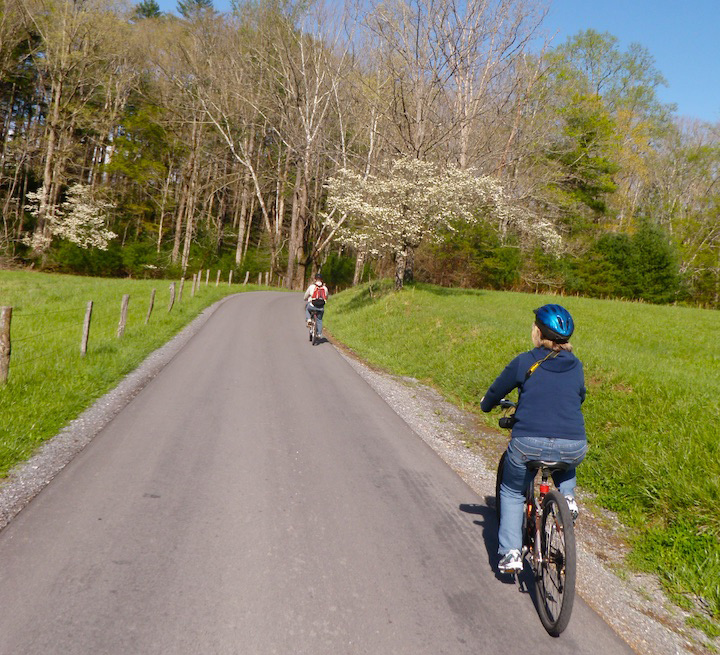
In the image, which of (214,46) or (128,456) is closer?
(128,456)

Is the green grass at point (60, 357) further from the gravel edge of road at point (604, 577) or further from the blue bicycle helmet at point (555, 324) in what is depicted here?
the blue bicycle helmet at point (555, 324)

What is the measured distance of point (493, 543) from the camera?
4207 mm

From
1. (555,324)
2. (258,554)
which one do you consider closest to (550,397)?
(555,324)

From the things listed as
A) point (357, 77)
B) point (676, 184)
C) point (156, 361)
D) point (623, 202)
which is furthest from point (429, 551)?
point (676, 184)

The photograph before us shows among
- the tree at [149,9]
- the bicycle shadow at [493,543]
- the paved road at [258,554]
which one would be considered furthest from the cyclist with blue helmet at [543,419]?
the tree at [149,9]

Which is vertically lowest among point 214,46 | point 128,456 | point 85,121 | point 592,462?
point 128,456

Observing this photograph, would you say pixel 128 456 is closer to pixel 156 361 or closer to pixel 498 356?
pixel 156 361

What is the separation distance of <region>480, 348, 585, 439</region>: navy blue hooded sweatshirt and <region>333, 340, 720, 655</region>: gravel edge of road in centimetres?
132

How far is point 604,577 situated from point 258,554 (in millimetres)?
2746

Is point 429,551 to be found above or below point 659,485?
below

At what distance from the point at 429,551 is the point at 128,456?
11.2ft

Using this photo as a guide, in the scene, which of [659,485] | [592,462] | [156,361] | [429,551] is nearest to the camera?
[429,551]

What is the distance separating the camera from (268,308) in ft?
74.3

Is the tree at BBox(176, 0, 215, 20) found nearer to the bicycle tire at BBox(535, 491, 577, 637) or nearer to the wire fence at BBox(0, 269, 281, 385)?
the wire fence at BBox(0, 269, 281, 385)
